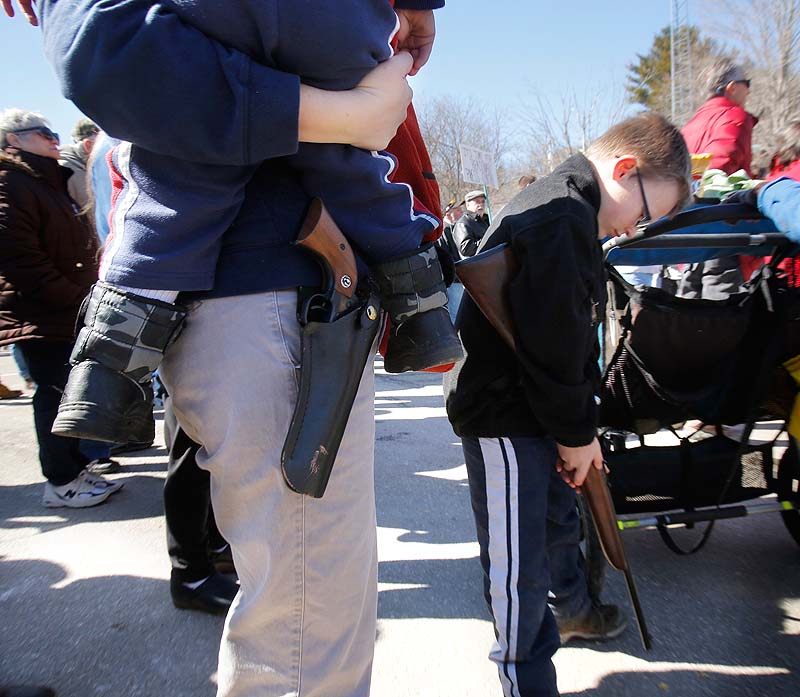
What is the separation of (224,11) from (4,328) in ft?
9.20

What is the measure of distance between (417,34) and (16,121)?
2.75m

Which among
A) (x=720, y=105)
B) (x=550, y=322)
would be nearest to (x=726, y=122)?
(x=720, y=105)

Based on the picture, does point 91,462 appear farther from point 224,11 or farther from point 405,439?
point 224,11

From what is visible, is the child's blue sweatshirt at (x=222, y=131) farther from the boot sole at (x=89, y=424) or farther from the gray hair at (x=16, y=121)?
the gray hair at (x=16, y=121)

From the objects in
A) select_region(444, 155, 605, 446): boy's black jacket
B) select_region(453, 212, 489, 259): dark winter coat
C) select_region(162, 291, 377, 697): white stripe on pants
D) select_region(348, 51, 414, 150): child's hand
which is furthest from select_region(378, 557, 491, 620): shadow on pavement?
select_region(453, 212, 489, 259): dark winter coat

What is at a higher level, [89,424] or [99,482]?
[89,424]

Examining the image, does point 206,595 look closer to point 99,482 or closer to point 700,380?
point 99,482

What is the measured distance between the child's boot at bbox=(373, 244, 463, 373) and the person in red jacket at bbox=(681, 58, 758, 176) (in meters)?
3.79

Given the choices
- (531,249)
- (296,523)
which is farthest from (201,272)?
(531,249)

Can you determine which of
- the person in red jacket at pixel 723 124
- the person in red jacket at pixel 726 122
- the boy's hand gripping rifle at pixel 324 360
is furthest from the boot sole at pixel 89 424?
the person in red jacket at pixel 726 122

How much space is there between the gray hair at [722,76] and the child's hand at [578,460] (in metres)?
3.71

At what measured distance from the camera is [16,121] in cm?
313

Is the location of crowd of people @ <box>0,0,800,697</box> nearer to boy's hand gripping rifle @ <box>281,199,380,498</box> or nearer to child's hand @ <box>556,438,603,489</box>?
boy's hand gripping rifle @ <box>281,199,380,498</box>

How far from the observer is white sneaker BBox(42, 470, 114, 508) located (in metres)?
3.24
